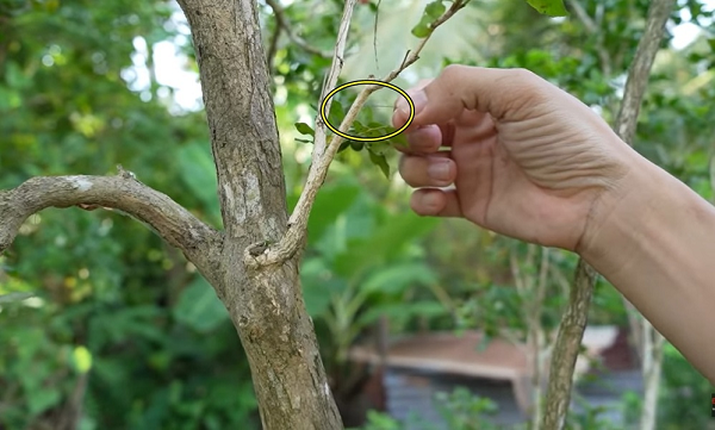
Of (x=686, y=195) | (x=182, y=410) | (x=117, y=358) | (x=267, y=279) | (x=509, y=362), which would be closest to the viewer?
(x=267, y=279)

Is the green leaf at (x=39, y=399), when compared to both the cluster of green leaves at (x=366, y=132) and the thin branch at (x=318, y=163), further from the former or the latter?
the thin branch at (x=318, y=163)

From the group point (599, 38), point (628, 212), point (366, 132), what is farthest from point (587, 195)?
point (599, 38)

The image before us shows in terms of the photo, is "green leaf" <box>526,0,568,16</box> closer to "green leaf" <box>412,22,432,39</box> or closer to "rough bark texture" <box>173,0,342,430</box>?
"green leaf" <box>412,22,432,39</box>

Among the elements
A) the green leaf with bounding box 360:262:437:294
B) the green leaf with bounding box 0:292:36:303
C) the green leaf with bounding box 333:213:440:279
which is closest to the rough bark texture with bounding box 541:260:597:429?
the green leaf with bounding box 0:292:36:303

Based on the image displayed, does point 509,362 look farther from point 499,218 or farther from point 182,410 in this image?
point 499,218

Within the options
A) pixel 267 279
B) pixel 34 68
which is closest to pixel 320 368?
pixel 267 279

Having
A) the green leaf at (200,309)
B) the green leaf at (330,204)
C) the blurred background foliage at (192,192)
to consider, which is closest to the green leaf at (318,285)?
the blurred background foliage at (192,192)

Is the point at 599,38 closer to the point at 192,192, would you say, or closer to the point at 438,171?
the point at 438,171
